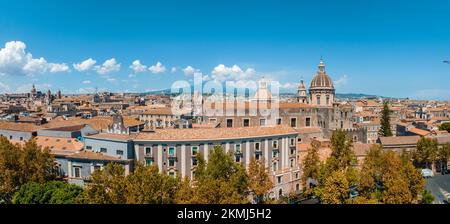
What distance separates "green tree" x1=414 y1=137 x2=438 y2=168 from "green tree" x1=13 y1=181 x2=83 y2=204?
101ft

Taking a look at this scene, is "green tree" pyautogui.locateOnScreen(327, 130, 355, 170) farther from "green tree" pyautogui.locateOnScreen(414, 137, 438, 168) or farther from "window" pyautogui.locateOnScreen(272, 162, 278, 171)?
"green tree" pyautogui.locateOnScreen(414, 137, 438, 168)

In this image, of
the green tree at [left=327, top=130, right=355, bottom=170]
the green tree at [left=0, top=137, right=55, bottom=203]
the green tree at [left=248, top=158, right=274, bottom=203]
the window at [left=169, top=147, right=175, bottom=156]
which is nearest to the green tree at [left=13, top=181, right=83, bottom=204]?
the green tree at [left=0, top=137, right=55, bottom=203]

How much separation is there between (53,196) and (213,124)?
689 inches

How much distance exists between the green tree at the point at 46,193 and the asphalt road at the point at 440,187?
79.9 ft

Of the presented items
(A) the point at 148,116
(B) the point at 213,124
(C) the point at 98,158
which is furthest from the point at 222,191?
(A) the point at 148,116

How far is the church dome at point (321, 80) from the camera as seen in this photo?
46.4 meters

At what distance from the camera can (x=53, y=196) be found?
2000cm

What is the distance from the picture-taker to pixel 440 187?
28.8 meters

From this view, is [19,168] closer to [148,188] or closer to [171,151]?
[171,151]

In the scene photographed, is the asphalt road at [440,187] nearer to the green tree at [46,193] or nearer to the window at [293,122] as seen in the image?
the window at [293,122]

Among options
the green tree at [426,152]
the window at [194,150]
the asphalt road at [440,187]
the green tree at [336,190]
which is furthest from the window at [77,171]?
the green tree at [426,152]

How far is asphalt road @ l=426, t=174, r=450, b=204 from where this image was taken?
82.9ft

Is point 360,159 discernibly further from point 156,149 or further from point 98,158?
point 98,158

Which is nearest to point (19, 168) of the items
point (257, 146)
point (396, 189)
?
point (257, 146)
